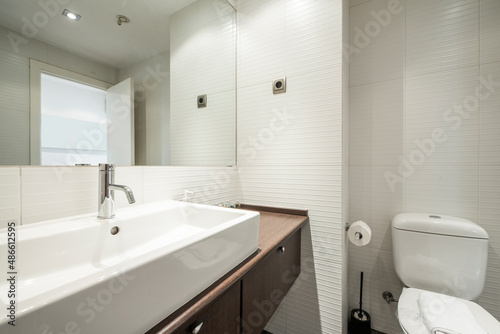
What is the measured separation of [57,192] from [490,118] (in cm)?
201

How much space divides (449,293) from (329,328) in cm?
65

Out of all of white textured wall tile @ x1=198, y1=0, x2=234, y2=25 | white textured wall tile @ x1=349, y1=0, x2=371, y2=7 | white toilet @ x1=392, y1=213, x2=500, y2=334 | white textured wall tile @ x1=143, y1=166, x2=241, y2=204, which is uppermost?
white textured wall tile @ x1=349, y1=0, x2=371, y2=7

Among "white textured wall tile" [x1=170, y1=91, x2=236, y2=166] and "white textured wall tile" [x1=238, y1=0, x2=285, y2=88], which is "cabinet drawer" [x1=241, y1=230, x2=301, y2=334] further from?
"white textured wall tile" [x1=238, y1=0, x2=285, y2=88]

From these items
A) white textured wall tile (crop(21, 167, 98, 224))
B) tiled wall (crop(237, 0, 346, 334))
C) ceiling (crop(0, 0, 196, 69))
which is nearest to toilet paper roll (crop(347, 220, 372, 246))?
tiled wall (crop(237, 0, 346, 334))

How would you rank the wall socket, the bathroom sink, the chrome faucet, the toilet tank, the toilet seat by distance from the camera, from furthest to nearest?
the wall socket, the toilet tank, the toilet seat, the chrome faucet, the bathroom sink

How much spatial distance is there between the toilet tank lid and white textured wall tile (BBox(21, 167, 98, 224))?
1507 mm

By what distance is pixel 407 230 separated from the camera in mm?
1205

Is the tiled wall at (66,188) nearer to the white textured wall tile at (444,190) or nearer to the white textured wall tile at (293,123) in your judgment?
the white textured wall tile at (293,123)

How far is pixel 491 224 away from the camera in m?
1.16

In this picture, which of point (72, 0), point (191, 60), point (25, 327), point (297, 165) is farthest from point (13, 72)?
point (297, 165)

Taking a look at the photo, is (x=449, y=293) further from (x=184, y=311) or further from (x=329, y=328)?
(x=184, y=311)

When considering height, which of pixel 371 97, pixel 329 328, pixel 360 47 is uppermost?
pixel 360 47

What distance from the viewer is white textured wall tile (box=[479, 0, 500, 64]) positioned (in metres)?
1.16

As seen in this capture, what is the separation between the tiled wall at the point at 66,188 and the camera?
22.6 inches
